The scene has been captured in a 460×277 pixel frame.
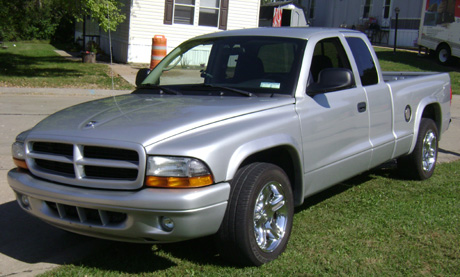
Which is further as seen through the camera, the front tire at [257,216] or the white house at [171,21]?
the white house at [171,21]

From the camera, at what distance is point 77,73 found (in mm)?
16750

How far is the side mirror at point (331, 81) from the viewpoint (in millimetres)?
4426

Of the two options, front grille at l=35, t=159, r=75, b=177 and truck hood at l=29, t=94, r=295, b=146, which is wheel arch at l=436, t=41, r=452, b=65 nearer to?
truck hood at l=29, t=94, r=295, b=146

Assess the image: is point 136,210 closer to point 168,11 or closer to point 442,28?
point 168,11

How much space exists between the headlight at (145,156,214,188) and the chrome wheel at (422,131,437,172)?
154 inches

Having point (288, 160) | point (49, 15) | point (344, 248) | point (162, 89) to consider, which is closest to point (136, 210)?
point (288, 160)

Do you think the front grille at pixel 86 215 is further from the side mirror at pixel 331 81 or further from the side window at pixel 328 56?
the side window at pixel 328 56

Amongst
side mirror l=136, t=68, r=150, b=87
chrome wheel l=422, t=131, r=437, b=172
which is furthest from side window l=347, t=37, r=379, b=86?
side mirror l=136, t=68, r=150, b=87

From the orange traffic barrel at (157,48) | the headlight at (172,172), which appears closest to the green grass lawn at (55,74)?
the orange traffic barrel at (157,48)

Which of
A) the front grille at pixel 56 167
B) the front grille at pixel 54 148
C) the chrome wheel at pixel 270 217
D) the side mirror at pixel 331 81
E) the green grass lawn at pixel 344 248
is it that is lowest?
the green grass lawn at pixel 344 248

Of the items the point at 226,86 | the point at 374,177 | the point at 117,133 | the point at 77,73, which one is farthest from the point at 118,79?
the point at 117,133

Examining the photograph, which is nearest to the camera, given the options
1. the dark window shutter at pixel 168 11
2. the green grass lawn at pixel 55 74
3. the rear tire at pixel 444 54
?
the green grass lawn at pixel 55 74

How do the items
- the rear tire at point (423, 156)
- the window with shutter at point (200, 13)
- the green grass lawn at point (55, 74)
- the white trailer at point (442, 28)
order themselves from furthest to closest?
the white trailer at point (442, 28) → the window with shutter at point (200, 13) → the green grass lawn at point (55, 74) → the rear tire at point (423, 156)

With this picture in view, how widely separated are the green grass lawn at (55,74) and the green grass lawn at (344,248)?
10442mm
